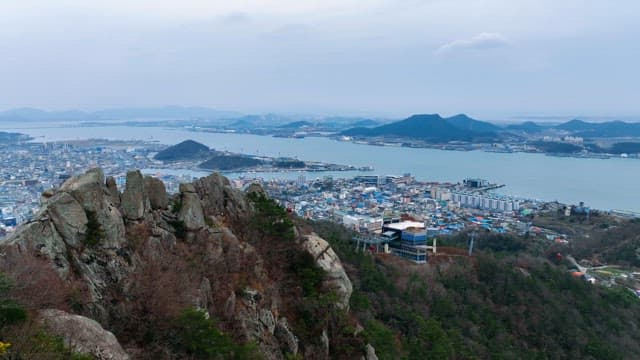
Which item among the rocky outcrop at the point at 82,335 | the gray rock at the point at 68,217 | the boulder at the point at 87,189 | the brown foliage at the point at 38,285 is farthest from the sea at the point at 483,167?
the rocky outcrop at the point at 82,335

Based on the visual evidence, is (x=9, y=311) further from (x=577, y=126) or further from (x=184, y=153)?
(x=577, y=126)

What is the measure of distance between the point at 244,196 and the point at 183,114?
178136mm

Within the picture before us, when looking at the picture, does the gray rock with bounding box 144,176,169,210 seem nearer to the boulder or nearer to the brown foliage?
the boulder

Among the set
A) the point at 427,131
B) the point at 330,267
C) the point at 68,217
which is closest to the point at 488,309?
the point at 330,267

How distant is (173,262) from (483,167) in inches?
2738

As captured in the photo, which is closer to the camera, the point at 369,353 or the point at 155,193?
the point at 155,193

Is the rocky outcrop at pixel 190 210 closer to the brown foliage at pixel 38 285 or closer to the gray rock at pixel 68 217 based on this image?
the gray rock at pixel 68 217

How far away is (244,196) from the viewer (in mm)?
10648

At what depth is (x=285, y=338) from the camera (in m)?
8.02

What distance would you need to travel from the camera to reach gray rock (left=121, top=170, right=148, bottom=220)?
7750 mm

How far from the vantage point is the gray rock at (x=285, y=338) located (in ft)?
26.0

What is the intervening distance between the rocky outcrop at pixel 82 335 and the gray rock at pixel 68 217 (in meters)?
1.66

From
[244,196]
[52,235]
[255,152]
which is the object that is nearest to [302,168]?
[255,152]

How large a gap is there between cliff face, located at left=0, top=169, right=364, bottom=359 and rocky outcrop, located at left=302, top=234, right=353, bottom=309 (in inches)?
1.1
